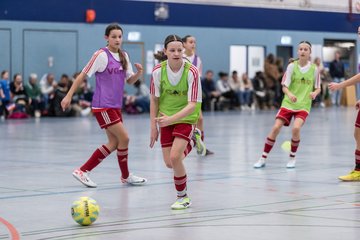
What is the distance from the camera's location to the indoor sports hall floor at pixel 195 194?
796 cm

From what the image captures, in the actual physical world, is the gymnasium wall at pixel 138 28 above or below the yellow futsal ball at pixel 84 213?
above

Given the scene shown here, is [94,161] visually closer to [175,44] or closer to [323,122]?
[175,44]

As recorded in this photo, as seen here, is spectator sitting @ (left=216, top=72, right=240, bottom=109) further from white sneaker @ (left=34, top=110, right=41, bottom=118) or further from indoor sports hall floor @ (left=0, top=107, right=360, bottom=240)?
indoor sports hall floor @ (left=0, top=107, right=360, bottom=240)

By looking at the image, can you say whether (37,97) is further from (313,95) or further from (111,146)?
(111,146)

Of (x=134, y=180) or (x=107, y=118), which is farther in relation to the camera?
(x=134, y=180)

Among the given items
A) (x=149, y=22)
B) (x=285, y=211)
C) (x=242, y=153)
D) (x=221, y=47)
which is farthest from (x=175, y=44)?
(x=221, y=47)

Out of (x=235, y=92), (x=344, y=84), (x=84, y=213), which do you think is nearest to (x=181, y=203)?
(x=84, y=213)

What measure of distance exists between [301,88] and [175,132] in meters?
4.84

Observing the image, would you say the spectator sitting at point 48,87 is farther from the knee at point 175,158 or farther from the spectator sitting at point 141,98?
the knee at point 175,158

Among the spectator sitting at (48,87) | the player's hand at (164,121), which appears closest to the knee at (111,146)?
the player's hand at (164,121)

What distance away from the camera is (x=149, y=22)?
Result: 119 feet

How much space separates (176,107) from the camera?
381 inches

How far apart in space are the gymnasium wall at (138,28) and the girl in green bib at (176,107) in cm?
2277

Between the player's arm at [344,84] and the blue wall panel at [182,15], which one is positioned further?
the blue wall panel at [182,15]
